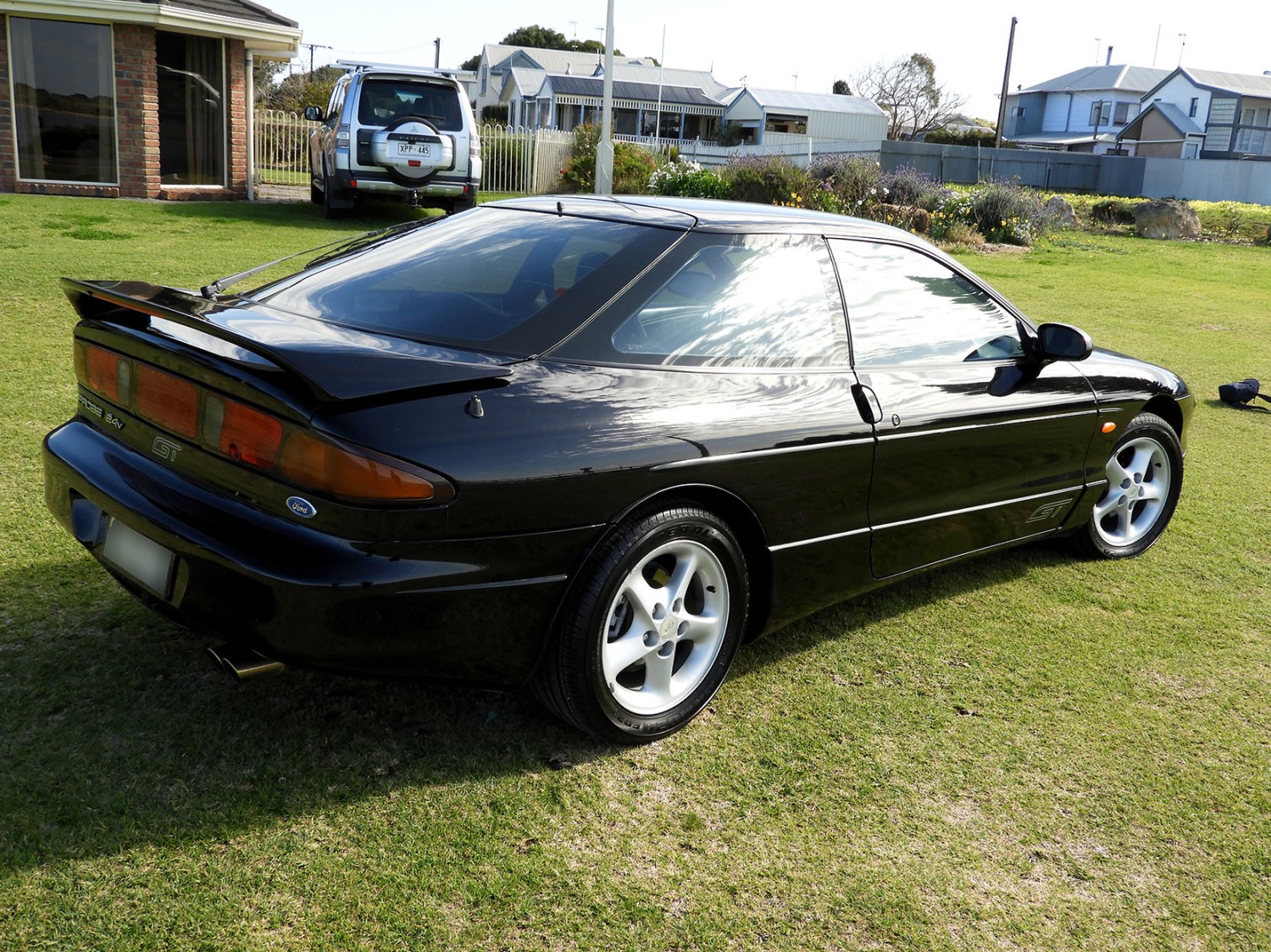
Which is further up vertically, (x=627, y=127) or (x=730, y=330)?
(x=627, y=127)

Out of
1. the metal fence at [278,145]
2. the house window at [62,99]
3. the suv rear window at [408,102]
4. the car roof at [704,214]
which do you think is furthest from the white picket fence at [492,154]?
the car roof at [704,214]

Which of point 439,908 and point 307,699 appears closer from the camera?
point 439,908

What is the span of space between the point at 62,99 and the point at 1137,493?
1603 centimetres

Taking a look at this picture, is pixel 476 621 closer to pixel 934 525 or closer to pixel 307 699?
pixel 307 699

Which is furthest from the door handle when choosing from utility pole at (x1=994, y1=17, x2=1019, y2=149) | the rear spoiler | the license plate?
utility pole at (x1=994, y1=17, x2=1019, y2=149)

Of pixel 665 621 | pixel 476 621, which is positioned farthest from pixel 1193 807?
pixel 476 621

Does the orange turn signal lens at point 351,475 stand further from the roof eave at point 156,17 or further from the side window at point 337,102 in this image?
the roof eave at point 156,17

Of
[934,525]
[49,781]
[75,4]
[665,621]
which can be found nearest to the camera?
[49,781]

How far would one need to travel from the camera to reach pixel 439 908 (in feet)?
7.62

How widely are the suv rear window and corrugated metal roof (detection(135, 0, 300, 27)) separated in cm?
360

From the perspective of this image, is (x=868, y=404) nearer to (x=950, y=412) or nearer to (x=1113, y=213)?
(x=950, y=412)

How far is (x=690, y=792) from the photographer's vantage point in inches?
112

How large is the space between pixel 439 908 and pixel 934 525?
2.14 meters

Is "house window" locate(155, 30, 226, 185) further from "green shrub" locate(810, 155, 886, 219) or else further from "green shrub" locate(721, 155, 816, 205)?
"green shrub" locate(810, 155, 886, 219)
